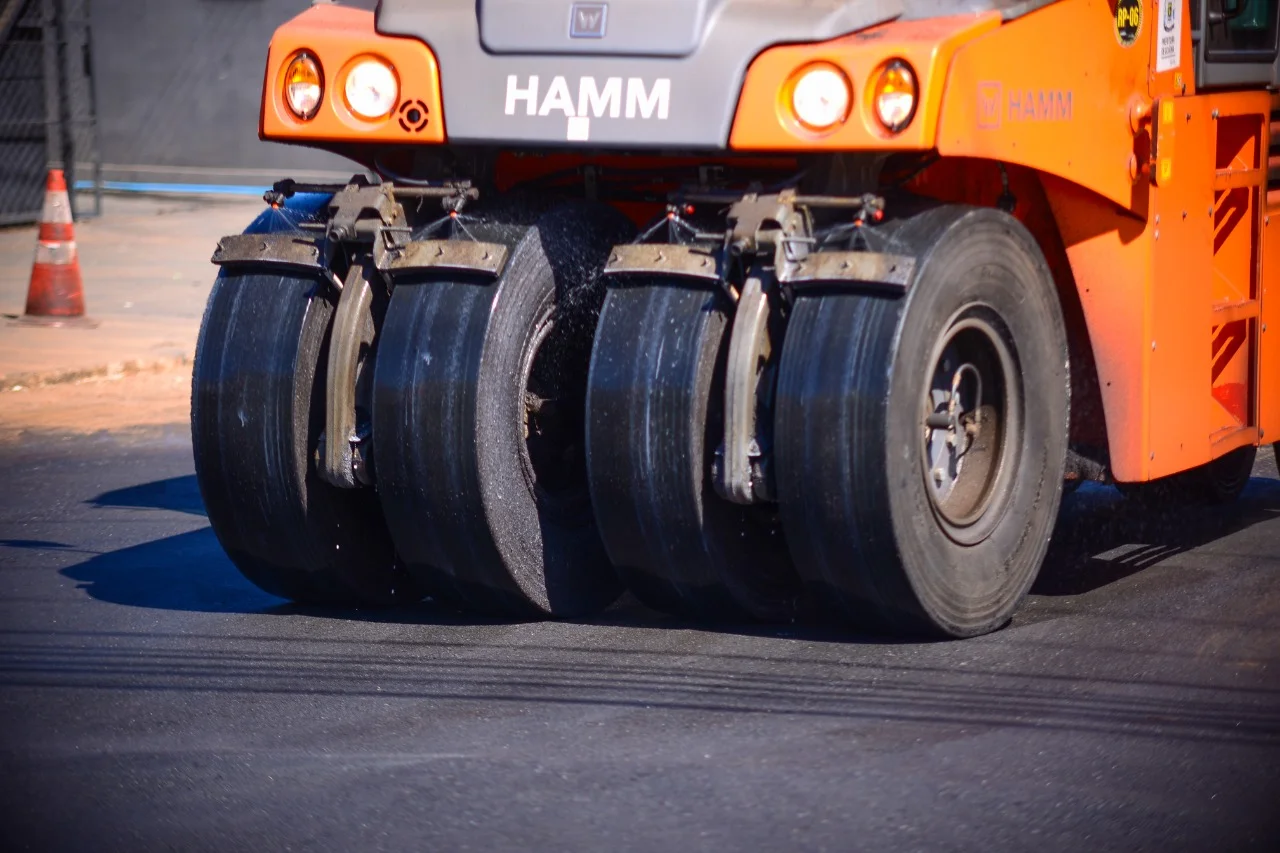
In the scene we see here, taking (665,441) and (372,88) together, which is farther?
(372,88)

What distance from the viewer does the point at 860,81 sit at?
4.52 m

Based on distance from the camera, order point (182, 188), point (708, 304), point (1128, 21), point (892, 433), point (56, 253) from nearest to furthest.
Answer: point (892, 433) < point (708, 304) < point (1128, 21) < point (56, 253) < point (182, 188)

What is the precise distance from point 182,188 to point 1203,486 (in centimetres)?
1415

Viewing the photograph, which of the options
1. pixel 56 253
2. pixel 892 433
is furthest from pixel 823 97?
pixel 56 253

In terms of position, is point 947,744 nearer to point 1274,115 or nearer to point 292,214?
point 292,214

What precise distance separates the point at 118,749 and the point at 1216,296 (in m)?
3.49

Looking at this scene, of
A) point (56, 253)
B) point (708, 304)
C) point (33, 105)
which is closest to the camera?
point (708, 304)

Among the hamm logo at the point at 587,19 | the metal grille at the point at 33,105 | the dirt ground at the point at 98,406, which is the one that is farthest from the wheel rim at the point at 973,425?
the metal grille at the point at 33,105

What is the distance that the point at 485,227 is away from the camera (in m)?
5.02

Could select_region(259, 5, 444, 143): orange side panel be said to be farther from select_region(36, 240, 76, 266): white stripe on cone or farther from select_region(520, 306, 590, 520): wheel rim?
select_region(36, 240, 76, 266): white stripe on cone

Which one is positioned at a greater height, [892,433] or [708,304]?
[708,304]

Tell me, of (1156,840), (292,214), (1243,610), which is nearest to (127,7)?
(292,214)

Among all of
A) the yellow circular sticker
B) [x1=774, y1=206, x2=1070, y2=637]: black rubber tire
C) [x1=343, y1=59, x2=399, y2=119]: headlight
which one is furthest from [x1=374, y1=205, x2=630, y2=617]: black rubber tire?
the yellow circular sticker

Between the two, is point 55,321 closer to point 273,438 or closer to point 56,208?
point 56,208
